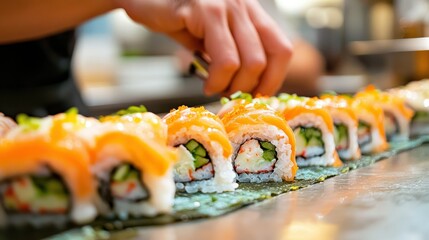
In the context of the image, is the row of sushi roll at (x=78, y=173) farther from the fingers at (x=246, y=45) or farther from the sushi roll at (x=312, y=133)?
the fingers at (x=246, y=45)

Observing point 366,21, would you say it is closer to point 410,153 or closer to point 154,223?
point 410,153

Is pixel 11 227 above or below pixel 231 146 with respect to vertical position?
below

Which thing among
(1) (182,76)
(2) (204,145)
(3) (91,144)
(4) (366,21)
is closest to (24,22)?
(2) (204,145)

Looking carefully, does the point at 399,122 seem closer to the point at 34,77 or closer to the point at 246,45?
the point at 246,45

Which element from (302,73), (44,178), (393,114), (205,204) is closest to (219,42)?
(393,114)

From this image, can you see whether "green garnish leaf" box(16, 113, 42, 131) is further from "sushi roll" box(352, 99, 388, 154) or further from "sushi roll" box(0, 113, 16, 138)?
"sushi roll" box(352, 99, 388, 154)

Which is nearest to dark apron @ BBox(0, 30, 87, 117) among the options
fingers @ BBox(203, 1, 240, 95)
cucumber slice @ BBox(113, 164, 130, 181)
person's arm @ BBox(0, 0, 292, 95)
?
person's arm @ BBox(0, 0, 292, 95)
